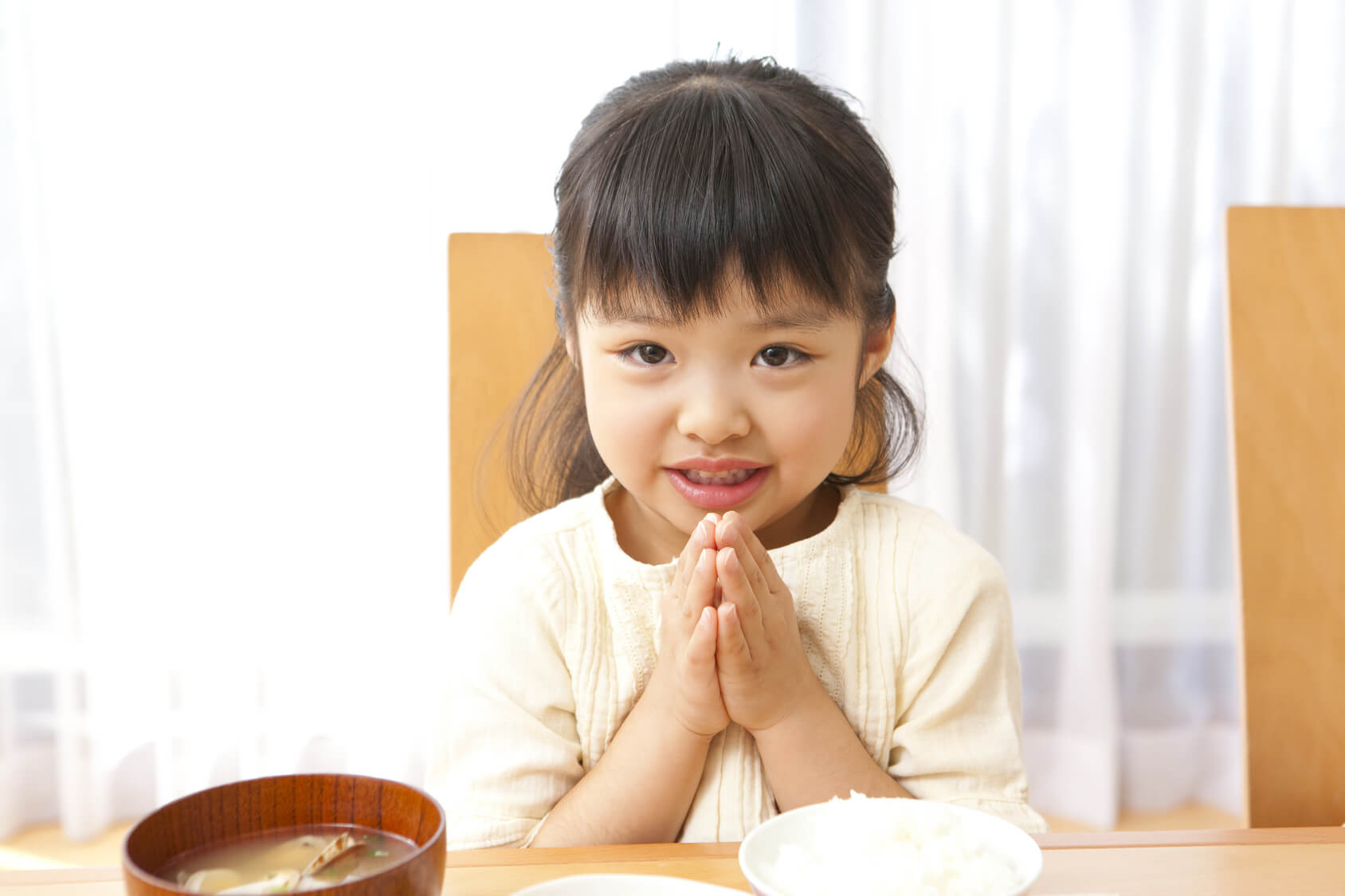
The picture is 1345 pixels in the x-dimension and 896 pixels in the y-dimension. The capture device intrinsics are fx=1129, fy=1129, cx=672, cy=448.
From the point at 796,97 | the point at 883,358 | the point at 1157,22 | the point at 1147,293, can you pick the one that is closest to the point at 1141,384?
the point at 1147,293

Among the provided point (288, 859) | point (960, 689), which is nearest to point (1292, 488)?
point (960, 689)

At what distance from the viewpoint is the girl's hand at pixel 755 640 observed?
31.4 inches

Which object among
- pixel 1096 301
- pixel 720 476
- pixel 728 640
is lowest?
pixel 728 640

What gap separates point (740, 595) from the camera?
2.62 feet

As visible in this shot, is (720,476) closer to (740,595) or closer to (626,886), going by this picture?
(740,595)

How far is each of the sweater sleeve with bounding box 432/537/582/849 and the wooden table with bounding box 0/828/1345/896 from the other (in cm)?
22

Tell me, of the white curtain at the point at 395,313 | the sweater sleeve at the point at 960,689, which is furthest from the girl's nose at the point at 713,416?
the white curtain at the point at 395,313

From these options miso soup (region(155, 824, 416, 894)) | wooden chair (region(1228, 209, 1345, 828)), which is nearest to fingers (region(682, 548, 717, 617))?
miso soup (region(155, 824, 416, 894))

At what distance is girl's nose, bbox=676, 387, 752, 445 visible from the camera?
79cm

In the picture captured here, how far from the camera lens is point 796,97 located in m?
0.87

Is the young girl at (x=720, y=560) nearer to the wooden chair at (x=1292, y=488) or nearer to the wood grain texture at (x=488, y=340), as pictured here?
the wood grain texture at (x=488, y=340)

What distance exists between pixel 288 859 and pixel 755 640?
0.39 meters

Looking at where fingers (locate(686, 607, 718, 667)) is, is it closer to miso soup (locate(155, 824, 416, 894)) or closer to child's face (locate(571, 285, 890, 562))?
child's face (locate(571, 285, 890, 562))

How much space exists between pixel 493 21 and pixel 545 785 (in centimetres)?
146
